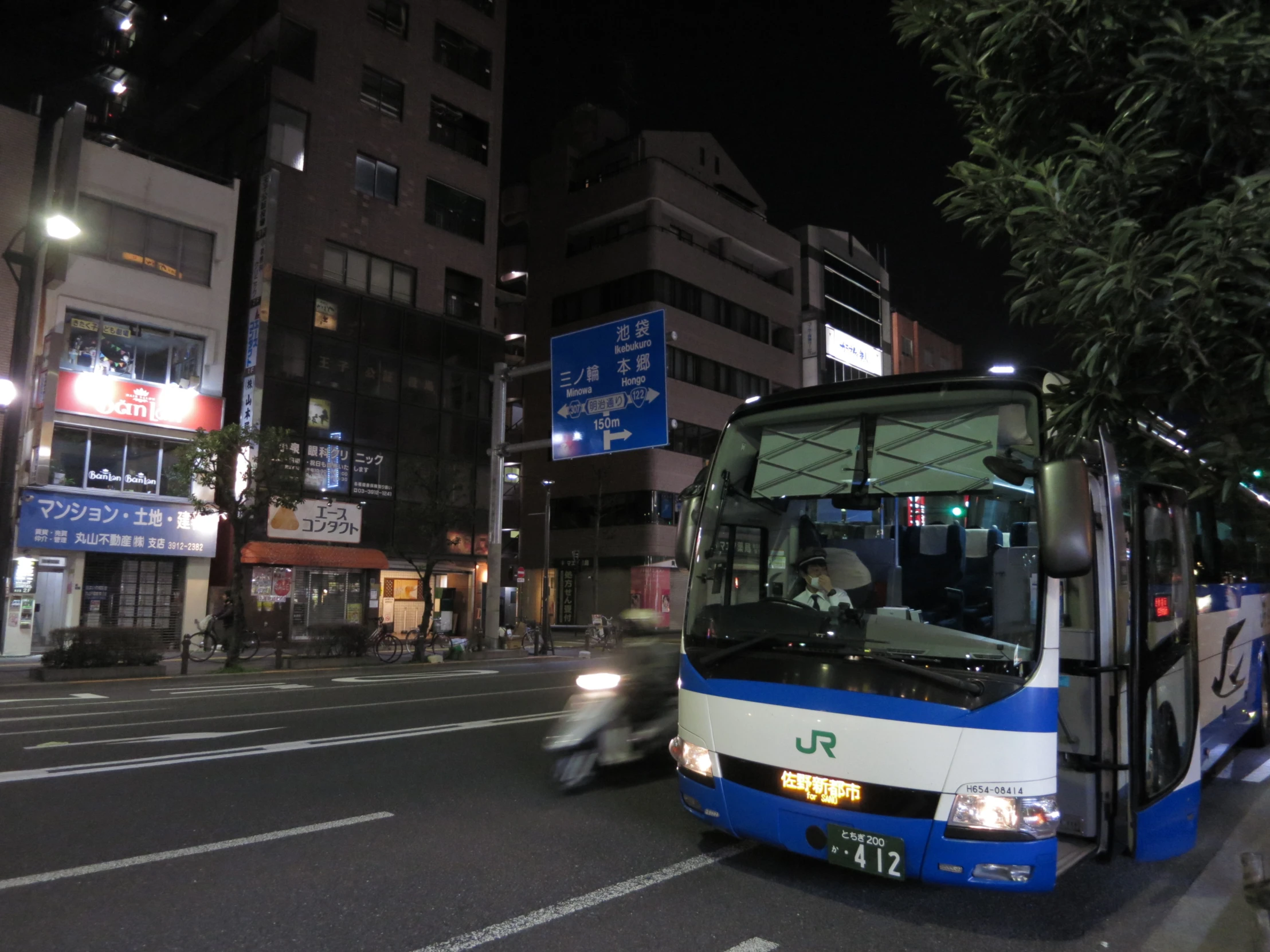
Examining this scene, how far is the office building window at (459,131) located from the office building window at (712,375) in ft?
41.3

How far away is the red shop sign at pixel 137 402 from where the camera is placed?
78.1ft

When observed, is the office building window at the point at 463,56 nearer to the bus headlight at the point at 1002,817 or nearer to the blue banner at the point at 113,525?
the blue banner at the point at 113,525

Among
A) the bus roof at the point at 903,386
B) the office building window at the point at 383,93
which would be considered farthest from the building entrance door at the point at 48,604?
the bus roof at the point at 903,386

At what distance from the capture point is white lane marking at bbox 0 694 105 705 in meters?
13.5

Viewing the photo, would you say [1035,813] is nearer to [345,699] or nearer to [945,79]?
[945,79]

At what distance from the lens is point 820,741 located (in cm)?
429

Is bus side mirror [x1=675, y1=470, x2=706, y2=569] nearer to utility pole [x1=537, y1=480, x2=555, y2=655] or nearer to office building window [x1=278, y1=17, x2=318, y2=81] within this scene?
utility pole [x1=537, y1=480, x2=555, y2=655]

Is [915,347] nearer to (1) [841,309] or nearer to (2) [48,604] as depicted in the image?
(1) [841,309]

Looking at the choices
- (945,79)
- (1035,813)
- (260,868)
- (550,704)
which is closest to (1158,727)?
(1035,813)

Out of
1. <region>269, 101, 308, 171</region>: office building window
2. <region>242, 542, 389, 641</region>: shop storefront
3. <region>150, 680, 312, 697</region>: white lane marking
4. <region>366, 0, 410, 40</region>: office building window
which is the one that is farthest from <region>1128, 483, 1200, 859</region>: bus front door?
<region>366, 0, 410, 40</region>: office building window

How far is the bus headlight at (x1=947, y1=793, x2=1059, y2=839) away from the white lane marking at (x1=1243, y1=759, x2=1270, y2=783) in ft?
17.2

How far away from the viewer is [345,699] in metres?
13.3

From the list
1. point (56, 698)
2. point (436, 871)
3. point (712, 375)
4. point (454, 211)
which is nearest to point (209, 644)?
point (56, 698)

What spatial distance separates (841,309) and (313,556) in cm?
3846
